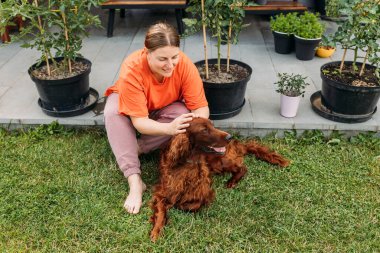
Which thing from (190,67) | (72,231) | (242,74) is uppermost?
(190,67)

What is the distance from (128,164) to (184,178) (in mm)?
484

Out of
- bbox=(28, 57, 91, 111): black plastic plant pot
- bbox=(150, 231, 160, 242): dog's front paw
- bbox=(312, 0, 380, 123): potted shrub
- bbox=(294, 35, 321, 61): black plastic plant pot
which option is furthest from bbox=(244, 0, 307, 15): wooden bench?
bbox=(150, 231, 160, 242): dog's front paw

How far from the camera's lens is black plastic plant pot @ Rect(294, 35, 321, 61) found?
14.5 ft

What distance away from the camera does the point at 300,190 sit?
2.84 m

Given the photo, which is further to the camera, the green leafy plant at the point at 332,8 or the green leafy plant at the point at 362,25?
the green leafy plant at the point at 332,8

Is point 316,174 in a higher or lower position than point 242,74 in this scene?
lower

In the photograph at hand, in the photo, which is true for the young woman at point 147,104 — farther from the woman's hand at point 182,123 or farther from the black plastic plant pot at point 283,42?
the black plastic plant pot at point 283,42

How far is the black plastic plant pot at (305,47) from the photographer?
443 centimetres

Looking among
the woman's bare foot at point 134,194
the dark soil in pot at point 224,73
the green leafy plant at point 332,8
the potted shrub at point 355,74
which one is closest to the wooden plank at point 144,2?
the dark soil in pot at point 224,73

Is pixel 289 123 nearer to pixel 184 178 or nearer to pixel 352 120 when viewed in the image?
pixel 352 120

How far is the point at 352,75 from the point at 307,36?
1193 millimetres

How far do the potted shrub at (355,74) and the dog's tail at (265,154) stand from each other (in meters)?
0.71

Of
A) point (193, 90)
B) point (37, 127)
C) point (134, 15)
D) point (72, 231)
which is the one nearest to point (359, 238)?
point (193, 90)

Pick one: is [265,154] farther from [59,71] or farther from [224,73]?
[59,71]
